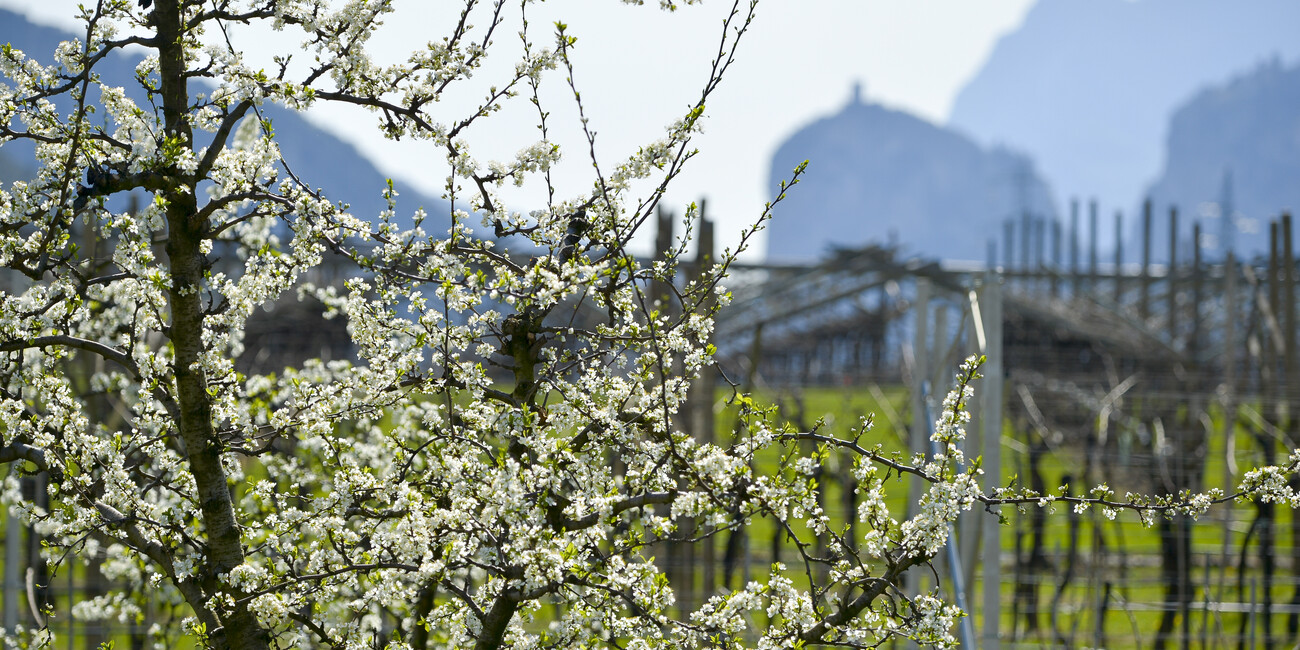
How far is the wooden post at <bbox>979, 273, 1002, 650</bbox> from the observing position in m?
4.11

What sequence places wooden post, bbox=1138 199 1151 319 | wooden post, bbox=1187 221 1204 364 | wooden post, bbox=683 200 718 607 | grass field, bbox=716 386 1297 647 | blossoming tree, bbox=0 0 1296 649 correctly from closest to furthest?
blossoming tree, bbox=0 0 1296 649 < wooden post, bbox=683 200 718 607 < grass field, bbox=716 386 1297 647 < wooden post, bbox=1187 221 1204 364 < wooden post, bbox=1138 199 1151 319

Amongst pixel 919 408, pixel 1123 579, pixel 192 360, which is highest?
pixel 919 408

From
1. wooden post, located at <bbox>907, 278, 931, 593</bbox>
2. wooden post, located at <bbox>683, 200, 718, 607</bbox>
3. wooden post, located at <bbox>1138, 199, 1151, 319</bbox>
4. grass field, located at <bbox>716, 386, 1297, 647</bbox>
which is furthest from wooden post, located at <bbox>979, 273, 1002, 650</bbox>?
wooden post, located at <bbox>1138, 199, 1151, 319</bbox>

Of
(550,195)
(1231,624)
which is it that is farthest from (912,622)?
(1231,624)

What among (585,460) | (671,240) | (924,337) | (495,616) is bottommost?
(495,616)

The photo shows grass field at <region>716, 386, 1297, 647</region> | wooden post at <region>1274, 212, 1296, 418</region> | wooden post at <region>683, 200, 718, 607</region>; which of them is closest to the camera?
wooden post at <region>683, 200, 718, 607</region>

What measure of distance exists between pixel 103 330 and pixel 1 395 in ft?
2.14

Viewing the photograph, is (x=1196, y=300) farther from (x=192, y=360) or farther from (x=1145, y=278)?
(x=192, y=360)

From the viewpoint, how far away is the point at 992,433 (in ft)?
13.6

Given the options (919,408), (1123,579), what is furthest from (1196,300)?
(919,408)

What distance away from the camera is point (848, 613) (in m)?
2.40

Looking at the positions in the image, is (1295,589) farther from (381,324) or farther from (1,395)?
(1,395)

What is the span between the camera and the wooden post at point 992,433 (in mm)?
4113

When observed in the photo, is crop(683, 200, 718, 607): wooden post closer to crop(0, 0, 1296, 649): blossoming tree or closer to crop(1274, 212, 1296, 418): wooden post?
crop(0, 0, 1296, 649): blossoming tree
